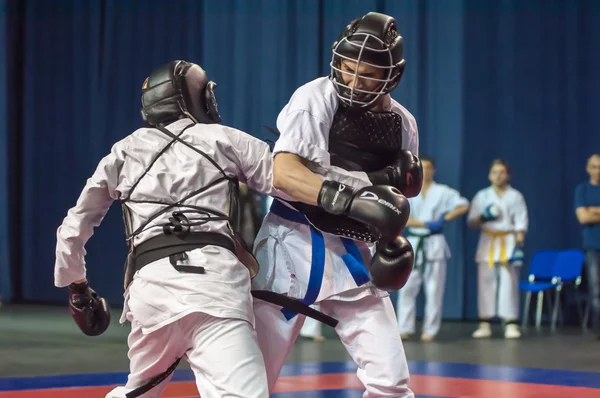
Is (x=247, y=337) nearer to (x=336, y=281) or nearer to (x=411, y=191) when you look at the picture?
(x=336, y=281)

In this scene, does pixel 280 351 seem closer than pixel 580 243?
Yes

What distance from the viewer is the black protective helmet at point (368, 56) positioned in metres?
3.22

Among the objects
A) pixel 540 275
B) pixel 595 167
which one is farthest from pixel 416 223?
pixel 540 275

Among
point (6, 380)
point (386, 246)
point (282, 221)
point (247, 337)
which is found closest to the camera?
point (247, 337)

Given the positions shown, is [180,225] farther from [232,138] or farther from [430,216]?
[430,216]

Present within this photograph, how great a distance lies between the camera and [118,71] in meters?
12.2

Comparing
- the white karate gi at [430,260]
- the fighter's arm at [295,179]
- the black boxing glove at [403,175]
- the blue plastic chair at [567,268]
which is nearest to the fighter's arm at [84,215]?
the fighter's arm at [295,179]

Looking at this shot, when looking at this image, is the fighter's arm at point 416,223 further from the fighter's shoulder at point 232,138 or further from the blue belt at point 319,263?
the fighter's shoulder at point 232,138

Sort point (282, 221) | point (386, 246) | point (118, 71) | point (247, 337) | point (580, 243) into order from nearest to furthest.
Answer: point (247, 337) → point (386, 246) → point (282, 221) → point (580, 243) → point (118, 71)

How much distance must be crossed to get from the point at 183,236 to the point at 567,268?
24.5 feet

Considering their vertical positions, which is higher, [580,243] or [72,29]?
[72,29]

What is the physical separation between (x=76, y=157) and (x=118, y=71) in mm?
1261

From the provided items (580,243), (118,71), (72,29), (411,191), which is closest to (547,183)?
(580,243)

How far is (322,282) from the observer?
3309 millimetres
